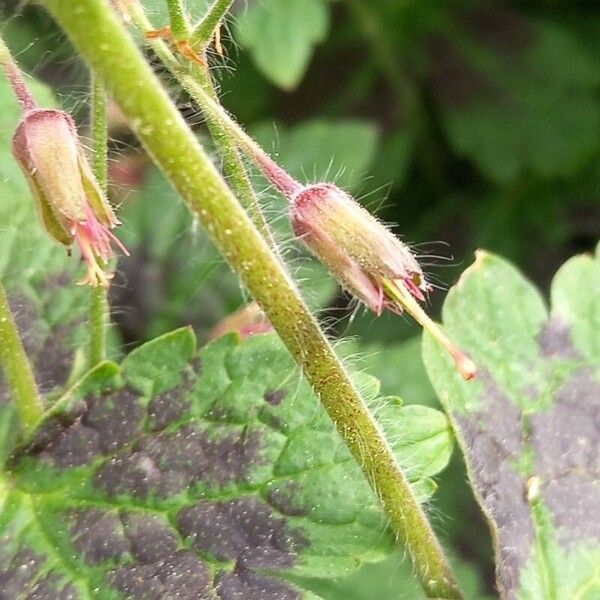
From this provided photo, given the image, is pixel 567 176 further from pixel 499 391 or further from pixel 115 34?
pixel 115 34

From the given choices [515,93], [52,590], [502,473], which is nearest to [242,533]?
[52,590]

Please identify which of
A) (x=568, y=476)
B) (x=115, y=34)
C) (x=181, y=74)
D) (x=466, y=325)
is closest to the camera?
(x=115, y=34)

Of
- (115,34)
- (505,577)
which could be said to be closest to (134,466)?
(505,577)

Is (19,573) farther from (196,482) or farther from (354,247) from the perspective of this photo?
(354,247)

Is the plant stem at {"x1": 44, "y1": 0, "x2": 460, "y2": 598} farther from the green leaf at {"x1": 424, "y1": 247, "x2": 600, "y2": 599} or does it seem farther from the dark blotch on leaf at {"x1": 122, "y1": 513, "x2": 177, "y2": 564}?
the dark blotch on leaf at {"x1": 122, "y1": 513, "x2": 177, "y2": 564}

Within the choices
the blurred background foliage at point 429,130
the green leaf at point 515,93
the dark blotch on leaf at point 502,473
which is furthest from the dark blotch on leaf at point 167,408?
the green leaf at point 515,93
